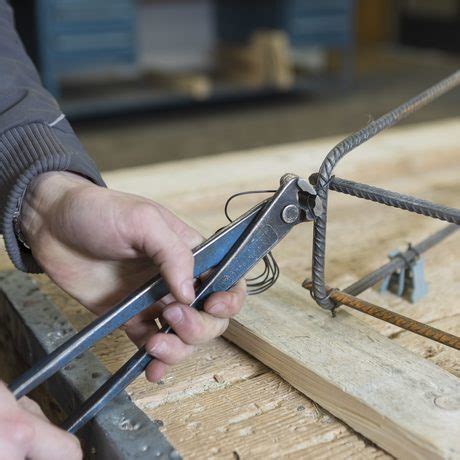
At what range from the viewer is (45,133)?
0.94 metres

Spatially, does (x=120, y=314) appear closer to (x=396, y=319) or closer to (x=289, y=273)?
(x=396, y=319)

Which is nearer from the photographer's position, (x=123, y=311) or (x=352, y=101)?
(x=123, y=311)

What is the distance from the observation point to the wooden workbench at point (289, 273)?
0.74m

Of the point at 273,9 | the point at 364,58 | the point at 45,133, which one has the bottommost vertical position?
the point at 364,58

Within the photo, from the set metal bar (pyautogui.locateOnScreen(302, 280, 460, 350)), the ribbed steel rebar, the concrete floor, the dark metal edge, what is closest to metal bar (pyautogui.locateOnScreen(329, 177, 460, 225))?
the ribbed steel rebar

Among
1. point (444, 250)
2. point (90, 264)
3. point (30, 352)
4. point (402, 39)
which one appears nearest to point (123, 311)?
point (90, 264)

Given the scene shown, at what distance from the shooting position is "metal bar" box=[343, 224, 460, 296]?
38.3 inches

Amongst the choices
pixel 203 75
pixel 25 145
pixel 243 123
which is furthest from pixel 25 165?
pixel 203 75

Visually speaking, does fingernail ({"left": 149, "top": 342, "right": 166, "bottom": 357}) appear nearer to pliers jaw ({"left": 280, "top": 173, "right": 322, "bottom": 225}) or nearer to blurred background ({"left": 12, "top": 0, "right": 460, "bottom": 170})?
pliers jaw ({"left": 280, "top": 173, "right": 322, "bottom": 225})

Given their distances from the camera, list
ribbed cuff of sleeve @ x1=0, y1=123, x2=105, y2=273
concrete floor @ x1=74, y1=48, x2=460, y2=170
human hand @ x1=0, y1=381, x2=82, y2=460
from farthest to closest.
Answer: concrete floor @ x1=74, y1=48, x2=460, y2=170 < ribbed cuff of sleeve @ x1=0, y1=123, x2=105, y2=273 < human hand @ x1=0, y1=381, x2=82, y2=460

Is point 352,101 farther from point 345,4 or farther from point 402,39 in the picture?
point 402,39

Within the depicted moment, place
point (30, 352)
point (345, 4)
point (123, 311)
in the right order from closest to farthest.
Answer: point (123, 311) < point (30, 352) < point (345, 4)

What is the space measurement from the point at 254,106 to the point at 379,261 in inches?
140

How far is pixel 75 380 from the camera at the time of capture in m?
0.83
